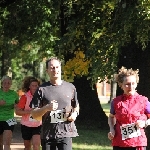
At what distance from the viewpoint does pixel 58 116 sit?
634 cm

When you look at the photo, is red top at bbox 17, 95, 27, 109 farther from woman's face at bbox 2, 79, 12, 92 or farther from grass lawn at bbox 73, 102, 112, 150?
grass lawn at bbox 73, 102, 112, 150

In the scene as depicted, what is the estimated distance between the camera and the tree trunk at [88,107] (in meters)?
20.5

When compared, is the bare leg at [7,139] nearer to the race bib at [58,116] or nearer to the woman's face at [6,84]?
the woman's face at [6,84]

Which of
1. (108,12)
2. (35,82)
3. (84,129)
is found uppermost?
(108,12)

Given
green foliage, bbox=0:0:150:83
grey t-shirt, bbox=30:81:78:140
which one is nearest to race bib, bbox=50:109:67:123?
grey t-shirt, bbox=30:81:78:140

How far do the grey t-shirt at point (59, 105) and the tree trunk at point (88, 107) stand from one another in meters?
13.9

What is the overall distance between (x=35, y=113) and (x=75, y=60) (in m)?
11.3

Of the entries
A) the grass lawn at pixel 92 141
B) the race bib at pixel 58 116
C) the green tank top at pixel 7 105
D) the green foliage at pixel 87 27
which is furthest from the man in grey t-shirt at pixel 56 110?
the grass lawn at pixel 92 141

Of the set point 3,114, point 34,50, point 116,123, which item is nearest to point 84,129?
point 3,114

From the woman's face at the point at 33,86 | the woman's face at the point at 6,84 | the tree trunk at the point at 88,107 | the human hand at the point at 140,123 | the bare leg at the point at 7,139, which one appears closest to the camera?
the human hand at the point at 140,123

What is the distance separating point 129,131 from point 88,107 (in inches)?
579

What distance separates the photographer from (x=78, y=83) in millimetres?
21094

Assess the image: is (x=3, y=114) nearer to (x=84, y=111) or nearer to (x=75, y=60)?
(x=75, y=60)

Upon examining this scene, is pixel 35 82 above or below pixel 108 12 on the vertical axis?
below
